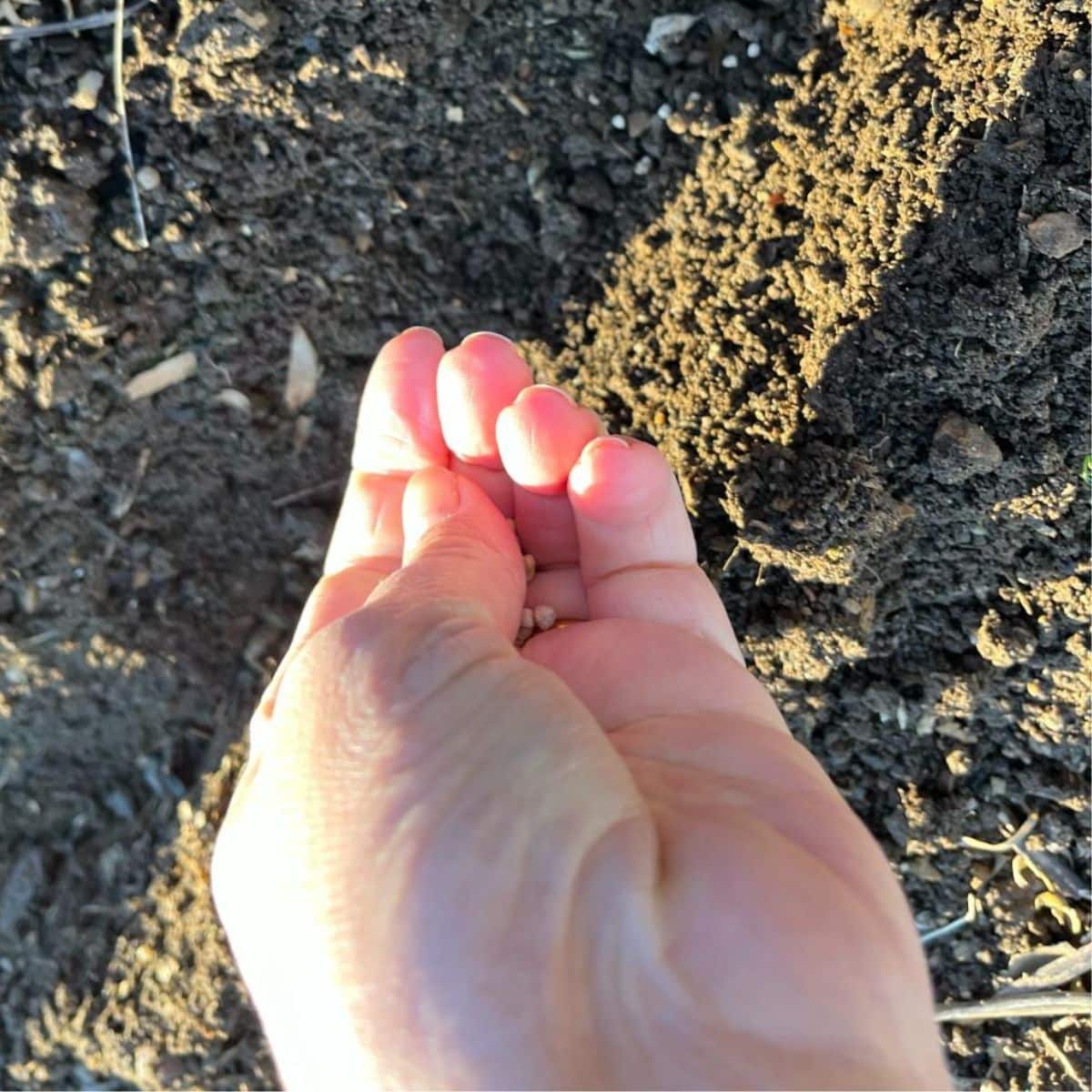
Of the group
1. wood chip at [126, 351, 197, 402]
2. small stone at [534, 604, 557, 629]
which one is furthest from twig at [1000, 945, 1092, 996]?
wood chip at [126, 351, 197, 402]

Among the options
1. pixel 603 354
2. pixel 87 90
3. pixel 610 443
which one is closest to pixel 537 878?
pixel 610 443

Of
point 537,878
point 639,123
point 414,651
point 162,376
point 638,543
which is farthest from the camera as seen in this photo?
point 162,376

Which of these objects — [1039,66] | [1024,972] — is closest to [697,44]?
[1039,66]

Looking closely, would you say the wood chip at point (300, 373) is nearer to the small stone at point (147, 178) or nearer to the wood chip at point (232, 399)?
the wood chip at point (232, 399)

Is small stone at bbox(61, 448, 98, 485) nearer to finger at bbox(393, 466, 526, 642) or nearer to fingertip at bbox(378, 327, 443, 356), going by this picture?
fingertip at bbox(378, 327, 443, 356)

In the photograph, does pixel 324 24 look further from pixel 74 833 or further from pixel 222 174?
pixel 74 833

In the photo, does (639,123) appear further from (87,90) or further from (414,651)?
(414,651)
